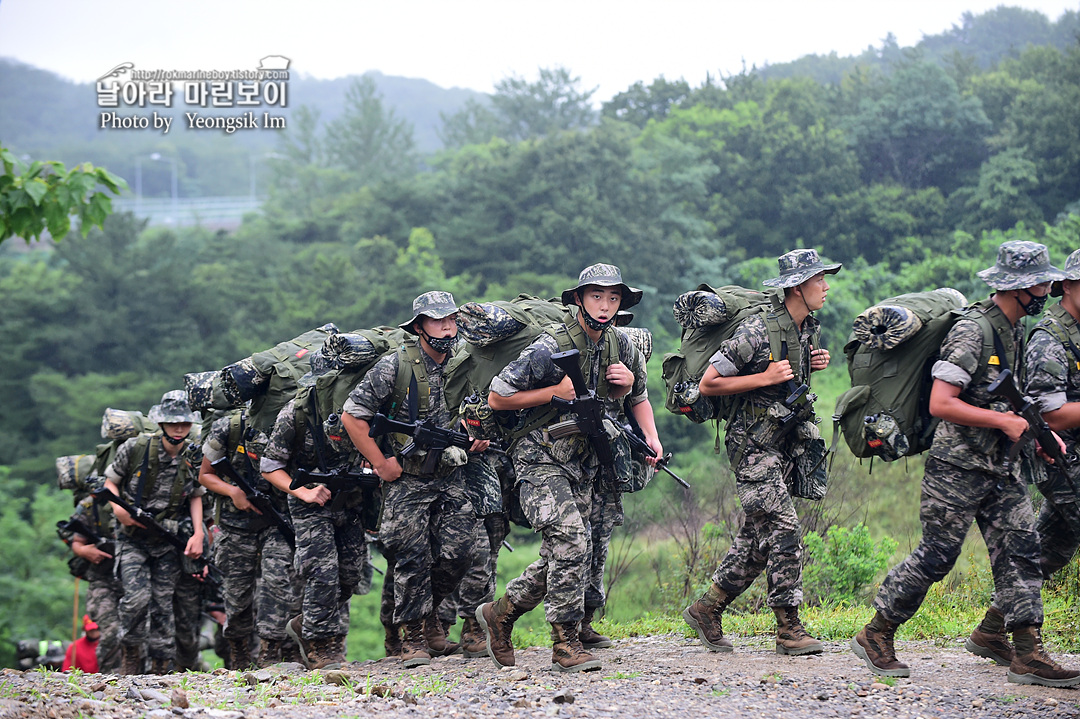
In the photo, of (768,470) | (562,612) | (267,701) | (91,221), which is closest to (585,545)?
(562,612)

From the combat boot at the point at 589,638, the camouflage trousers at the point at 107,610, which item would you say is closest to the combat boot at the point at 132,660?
the camouflage trousers at the point at 107,610

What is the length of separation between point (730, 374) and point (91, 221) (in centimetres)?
456

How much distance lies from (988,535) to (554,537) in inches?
95.2

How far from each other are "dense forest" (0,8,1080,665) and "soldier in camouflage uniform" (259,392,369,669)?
75.3ft

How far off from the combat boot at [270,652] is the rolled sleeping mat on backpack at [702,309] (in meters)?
4.20

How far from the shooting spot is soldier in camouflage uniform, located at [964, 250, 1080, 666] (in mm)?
5723

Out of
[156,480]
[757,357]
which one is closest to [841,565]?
[757,357]

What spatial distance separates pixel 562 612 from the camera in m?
6.16

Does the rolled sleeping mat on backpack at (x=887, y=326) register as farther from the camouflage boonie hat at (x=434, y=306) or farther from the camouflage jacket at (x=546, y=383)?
the camouflage boonie hat at (x=434, y=306)

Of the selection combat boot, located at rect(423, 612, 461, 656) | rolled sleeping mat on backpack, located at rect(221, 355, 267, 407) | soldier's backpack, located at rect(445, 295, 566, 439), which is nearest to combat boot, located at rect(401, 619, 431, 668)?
combat boot, located at rect(423, 612, 461, 656)

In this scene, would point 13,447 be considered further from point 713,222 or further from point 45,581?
point 713,222

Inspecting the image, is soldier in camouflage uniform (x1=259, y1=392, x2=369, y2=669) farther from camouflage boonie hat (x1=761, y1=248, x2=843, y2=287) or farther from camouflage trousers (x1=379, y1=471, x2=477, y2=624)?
camouflage boonie hat (x1=761, y1=248, x2=843, y2=287)

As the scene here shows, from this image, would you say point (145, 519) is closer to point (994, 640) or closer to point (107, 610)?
point (107, 610)

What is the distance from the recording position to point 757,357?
6406 mm
